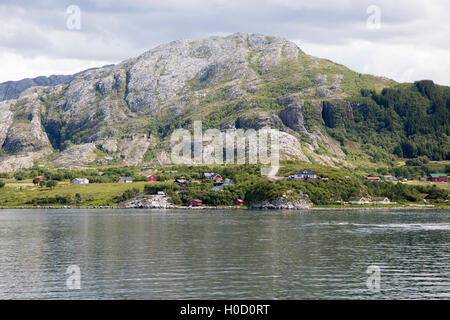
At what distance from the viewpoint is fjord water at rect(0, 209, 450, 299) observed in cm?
5444

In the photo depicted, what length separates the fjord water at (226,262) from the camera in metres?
54.4

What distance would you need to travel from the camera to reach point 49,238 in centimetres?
10406

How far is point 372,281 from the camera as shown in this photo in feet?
194

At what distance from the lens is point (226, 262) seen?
71.6 meters
